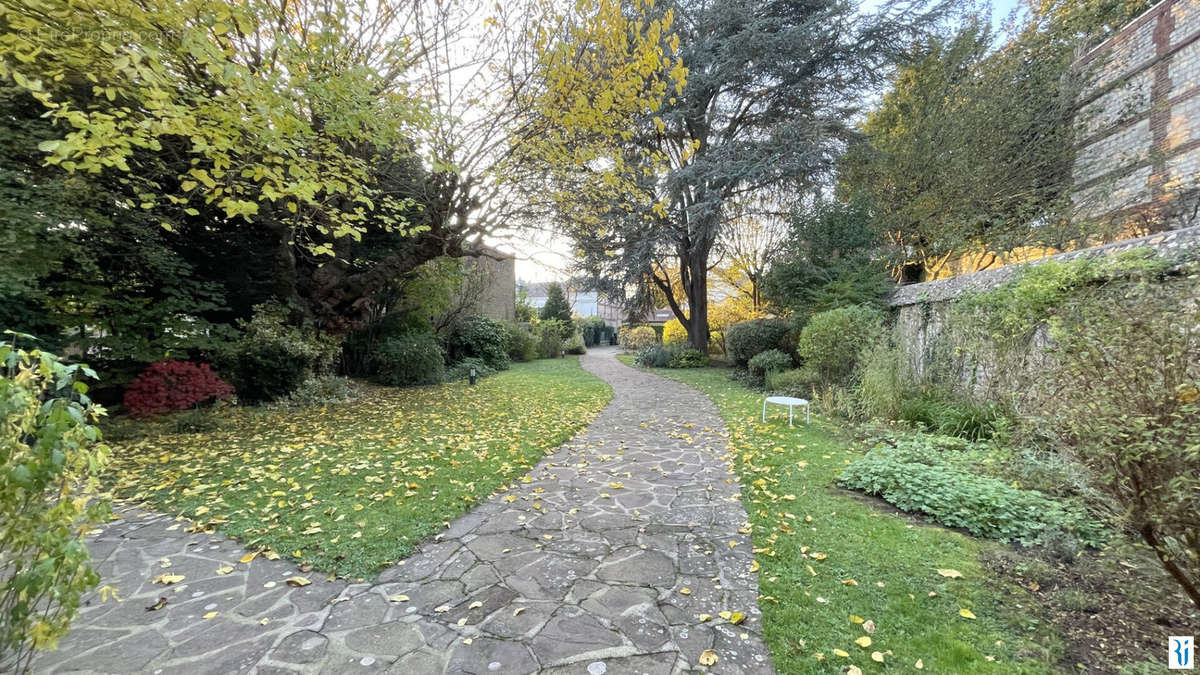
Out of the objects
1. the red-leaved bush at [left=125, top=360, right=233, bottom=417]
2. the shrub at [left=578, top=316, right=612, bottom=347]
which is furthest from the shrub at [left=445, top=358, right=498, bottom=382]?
the shrub at [left=578, top=316, right=612, bottom=347]

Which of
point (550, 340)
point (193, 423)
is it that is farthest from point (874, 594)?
point (550, 340)

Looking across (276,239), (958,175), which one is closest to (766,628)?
(276,239)

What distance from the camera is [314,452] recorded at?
209 inches

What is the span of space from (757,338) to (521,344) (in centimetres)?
990

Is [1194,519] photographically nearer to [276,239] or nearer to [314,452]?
[314,452]

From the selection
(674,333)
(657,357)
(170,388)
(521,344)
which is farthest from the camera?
(674,333)

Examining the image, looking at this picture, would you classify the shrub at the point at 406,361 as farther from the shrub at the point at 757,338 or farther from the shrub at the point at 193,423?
the shrub at the point at 757,338

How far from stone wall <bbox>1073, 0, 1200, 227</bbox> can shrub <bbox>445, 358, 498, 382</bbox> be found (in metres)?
14.8

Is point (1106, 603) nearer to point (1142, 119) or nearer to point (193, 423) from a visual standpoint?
point (193, 423)

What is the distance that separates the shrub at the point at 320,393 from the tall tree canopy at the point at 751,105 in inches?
232

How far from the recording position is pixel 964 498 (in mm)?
3518

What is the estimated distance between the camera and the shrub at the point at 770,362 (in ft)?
35.1

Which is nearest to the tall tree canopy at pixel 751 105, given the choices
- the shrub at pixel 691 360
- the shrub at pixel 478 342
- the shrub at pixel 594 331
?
the shrub at pixel 691 360

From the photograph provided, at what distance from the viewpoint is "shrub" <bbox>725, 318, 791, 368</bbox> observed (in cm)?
1166
